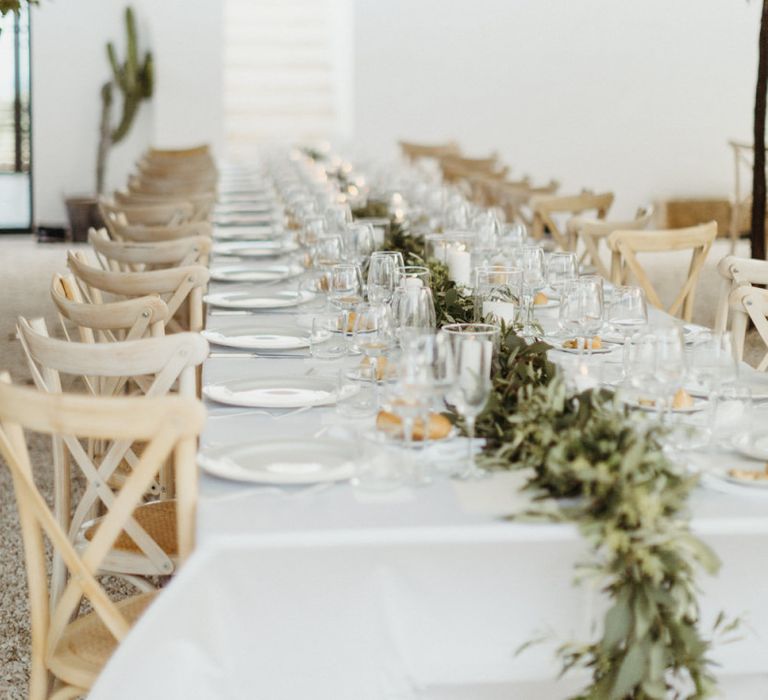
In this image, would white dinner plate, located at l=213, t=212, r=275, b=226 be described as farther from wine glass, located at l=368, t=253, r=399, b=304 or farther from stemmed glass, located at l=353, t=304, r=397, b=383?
stemmed glass, located at l=353, t=304, r=397, b=383

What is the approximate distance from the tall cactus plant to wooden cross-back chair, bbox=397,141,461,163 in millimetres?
2484

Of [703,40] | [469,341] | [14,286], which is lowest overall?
[14,286]

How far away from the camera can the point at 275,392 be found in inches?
93.3

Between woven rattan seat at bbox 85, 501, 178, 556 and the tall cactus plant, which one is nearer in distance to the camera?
woven rattan seat at bbox 85, 501, 178, 556

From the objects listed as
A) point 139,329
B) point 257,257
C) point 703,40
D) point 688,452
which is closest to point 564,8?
point 703,40

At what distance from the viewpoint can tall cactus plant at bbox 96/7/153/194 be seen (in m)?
10.8

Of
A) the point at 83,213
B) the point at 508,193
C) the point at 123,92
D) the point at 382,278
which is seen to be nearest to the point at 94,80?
the point at 123,92

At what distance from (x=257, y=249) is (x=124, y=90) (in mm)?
6804

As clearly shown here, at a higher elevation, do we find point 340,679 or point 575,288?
point 575,288

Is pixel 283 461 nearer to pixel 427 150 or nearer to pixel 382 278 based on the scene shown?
pixel 382 278

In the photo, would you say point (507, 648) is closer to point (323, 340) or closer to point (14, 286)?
point (323, 340)

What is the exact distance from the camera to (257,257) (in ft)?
14.8

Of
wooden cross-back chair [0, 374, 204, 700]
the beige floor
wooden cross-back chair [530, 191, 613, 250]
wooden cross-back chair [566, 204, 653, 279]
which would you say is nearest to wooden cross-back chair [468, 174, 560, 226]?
wooden cross-back chair [530, 191, 613, 250]

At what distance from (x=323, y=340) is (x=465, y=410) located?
0.92m
